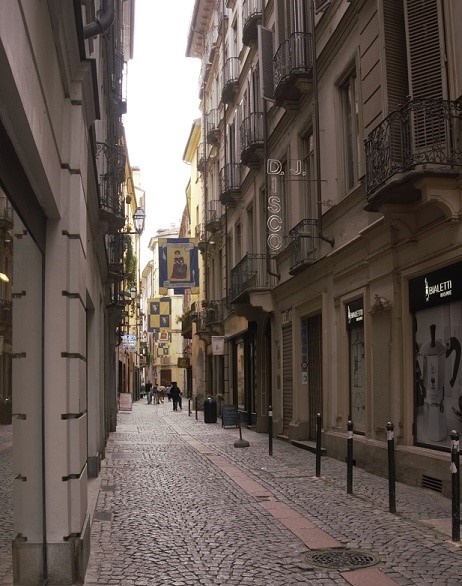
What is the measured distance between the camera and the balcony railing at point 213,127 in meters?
36.2

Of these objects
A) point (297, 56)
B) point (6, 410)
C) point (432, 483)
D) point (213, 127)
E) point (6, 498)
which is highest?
point (213, 127)

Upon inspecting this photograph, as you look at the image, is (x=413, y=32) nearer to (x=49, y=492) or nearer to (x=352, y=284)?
(x=352, y=284)

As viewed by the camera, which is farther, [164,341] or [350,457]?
[164,341]

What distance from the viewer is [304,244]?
1884cm

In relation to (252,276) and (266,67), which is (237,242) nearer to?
(252,276)

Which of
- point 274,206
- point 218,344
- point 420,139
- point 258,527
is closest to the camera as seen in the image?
point 258,527

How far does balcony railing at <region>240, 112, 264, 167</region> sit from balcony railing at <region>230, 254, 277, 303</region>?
306 cm

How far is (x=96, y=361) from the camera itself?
14.7 meters

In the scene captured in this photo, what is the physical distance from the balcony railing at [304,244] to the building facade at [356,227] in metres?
0.05

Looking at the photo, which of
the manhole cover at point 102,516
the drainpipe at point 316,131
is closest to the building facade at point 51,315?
the manhole cover at point 102,516

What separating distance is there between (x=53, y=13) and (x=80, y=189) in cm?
162

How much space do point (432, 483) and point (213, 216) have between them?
1031 inches

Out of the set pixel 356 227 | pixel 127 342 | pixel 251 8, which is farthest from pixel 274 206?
pixel 127 342

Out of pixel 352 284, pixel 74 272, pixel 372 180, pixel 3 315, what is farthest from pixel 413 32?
pixel 3 315
